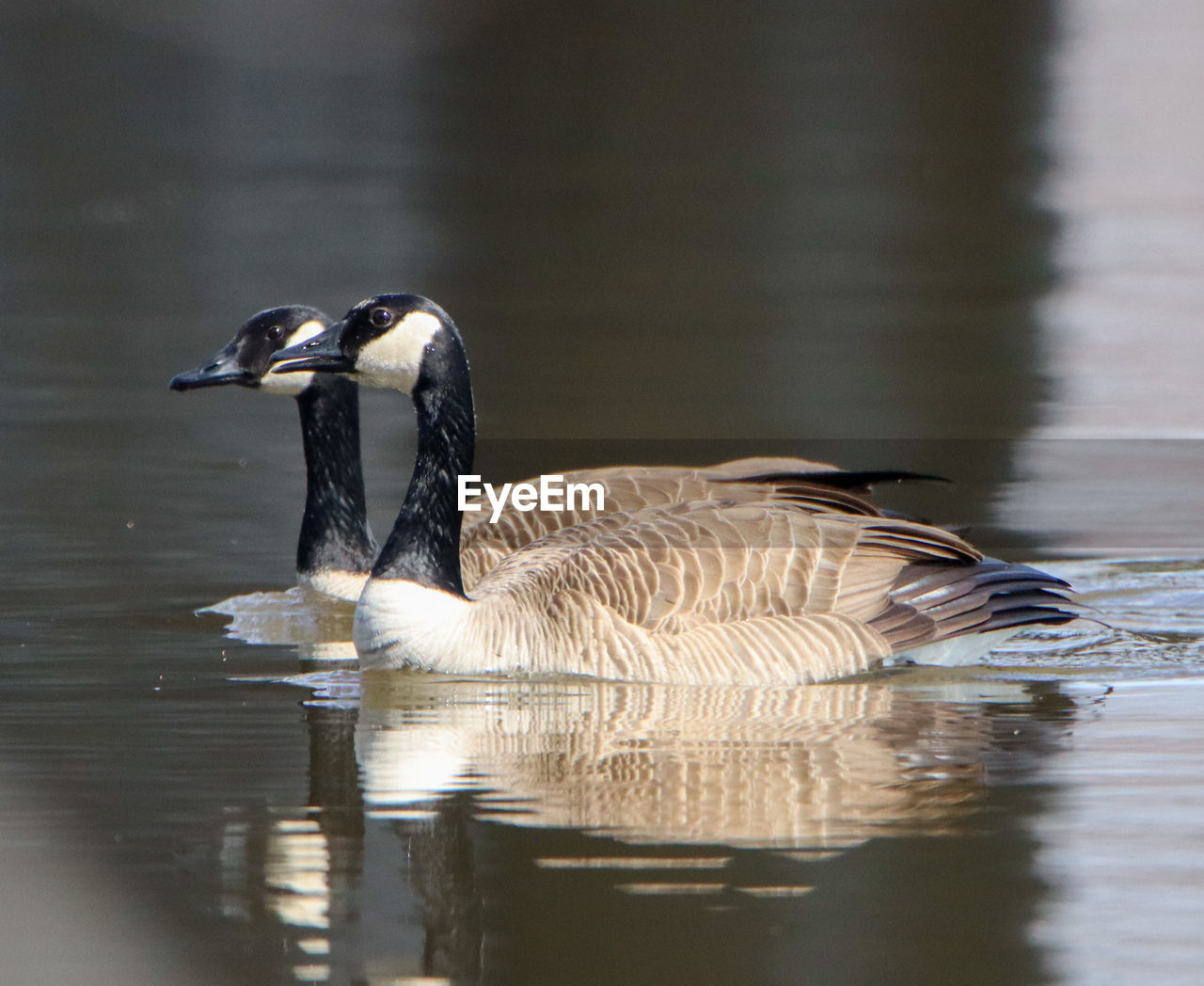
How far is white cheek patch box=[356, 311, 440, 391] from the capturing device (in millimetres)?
8406

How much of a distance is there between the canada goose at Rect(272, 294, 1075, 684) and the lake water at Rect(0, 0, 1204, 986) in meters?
0.18

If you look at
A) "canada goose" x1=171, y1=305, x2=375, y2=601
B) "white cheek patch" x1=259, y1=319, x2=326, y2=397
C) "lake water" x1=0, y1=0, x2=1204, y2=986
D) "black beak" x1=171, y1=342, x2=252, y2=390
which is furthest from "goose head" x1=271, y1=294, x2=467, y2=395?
"white cheek patch" x1=259, y1=319, x2=326, y2=397

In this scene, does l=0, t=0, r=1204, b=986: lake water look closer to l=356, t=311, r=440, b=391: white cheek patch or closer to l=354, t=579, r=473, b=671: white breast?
l=354, t=579, r=473, b=671: white breast

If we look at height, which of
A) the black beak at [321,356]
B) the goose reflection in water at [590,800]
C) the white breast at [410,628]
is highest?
the black beak at [321,356]

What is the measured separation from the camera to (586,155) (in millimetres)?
29234

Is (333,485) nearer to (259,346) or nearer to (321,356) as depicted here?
(259,346)

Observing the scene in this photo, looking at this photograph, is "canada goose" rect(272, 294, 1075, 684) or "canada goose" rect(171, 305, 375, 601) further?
"canada goose" rect(171, 305, 375, 601)

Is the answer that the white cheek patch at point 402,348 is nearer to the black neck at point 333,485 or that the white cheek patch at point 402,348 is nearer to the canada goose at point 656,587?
the canada goose at point 656,587

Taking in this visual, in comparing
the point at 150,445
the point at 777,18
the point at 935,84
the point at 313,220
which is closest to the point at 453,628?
the point at 150,445

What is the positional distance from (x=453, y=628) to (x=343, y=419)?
271cm

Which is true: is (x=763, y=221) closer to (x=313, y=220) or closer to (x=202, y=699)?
(x=313, y=220)

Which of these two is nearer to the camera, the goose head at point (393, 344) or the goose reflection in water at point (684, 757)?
the goose reflection in water at point (684, 757)

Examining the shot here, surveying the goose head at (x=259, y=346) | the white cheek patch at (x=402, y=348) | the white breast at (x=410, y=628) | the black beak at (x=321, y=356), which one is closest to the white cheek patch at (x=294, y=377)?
the goose head at (x=259, y=346)

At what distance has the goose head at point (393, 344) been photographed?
8.40 metres
